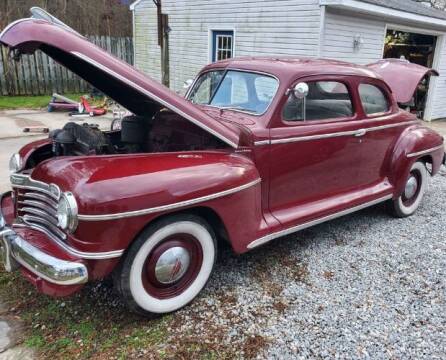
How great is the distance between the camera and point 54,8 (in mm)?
17953

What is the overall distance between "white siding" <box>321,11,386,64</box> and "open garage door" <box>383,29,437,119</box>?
2564mm

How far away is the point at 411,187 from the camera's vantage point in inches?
187

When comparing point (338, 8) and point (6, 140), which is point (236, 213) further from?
point (338, 8)

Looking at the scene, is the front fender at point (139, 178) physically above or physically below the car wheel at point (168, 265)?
above

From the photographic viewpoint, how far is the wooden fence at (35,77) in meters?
12.5

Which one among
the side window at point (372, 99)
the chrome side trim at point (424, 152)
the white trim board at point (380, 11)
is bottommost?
the chrome side trim at point (424, 152)

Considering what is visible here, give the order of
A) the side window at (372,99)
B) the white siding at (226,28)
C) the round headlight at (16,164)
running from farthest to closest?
1. the white siding at (226,28)
2. the side window at (372,99)
3. the round headlight at (16,164)

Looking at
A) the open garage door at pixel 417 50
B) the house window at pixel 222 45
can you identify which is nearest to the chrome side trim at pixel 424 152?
the house window at pixel 222 45

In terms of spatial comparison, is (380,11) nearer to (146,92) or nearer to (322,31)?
(322,31)

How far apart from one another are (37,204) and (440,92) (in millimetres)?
12326

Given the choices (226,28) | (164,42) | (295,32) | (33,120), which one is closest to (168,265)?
(295,32)

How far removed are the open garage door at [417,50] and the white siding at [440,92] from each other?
237 mm

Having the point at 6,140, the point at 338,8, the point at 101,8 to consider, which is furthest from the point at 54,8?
the point at 338,8

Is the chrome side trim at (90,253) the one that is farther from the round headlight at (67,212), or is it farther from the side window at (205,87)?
the side window at (205,87)
